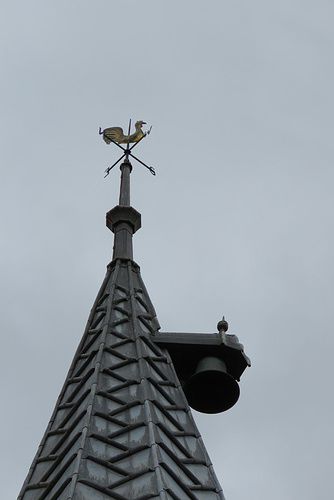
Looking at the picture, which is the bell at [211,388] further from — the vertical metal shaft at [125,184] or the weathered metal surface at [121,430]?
the vertical metal shaft at [125,184]

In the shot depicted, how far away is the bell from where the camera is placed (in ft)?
61.9

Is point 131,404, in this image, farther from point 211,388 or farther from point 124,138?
point 124,138

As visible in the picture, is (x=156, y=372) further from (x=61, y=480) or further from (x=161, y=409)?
(x=61, y=480)

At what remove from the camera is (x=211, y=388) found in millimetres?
19188

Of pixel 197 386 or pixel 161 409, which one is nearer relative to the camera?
pixel 161 409

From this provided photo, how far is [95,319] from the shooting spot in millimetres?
19078

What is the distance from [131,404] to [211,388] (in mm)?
3257

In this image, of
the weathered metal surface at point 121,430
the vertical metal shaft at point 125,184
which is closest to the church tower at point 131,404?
the weathered metal surface at point 121,430

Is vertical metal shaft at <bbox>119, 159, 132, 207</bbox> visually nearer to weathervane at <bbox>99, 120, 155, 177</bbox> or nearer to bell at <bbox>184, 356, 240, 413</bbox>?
weathervane at <bbox>99, 120, 155, 177</bbox>

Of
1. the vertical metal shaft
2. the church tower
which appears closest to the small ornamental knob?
the church tower

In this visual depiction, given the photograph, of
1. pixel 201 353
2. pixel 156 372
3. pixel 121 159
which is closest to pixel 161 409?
pixel 156 372

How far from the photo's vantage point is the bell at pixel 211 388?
18.9 m

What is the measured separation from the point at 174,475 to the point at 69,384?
122 inches

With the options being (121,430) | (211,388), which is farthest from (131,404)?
(211,388)
